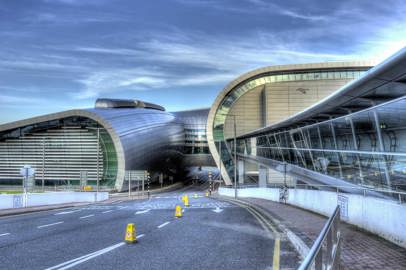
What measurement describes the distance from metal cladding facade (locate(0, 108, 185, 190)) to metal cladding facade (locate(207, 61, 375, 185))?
14782 mm

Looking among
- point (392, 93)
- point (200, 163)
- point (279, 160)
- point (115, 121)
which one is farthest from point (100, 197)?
point (200, 163)

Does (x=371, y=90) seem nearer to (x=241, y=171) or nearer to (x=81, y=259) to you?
(x=81, y=259)

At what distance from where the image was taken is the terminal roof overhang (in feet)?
30.5

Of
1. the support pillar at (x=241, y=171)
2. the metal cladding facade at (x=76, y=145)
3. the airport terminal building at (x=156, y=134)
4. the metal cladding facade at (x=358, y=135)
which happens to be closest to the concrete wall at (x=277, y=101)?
the airport terminal building at (x=156, y=134)

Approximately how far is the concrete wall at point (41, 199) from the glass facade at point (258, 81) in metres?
40.3

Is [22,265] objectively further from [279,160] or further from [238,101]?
[238,101]

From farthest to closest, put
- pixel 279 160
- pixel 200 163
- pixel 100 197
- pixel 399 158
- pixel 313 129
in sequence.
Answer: pixel 200 163 → pixel 100 197 → pixel 279 160 → pixel 313 129 → pixel 399 158

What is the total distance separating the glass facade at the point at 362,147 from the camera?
38.2ft

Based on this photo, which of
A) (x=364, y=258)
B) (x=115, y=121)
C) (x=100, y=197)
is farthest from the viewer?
(x=115, y=121)

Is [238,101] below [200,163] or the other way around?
the other way around

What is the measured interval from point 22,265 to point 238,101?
72.6m

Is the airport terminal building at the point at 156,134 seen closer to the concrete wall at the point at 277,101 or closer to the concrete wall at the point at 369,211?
the concrete wall at the point at 277,101

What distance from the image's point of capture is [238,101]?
7981 cm

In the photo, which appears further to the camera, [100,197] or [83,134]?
[83,134]
